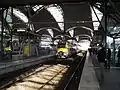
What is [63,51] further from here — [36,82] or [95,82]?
[95,82]

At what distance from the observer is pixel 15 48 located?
147ft

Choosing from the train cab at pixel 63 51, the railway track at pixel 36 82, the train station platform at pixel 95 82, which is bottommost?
the railway track at pixel 36 82

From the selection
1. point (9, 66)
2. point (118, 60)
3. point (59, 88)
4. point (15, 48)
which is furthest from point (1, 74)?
point (15, 48)

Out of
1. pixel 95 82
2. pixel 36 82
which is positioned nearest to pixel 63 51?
pixel 36 82

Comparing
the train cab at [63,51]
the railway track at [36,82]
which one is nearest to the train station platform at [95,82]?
the railway track at [36,82]

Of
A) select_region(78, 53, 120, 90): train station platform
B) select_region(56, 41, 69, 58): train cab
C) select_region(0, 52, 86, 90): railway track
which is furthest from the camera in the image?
select_region(56, 41, 69, 58): train cab

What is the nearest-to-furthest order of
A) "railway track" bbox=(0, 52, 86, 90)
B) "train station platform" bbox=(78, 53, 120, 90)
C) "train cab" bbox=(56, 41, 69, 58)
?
"train station platform" bbox=(78, 53, 120, 90), "railway track" bbox=(0, 52, 86, 90), "train cab" bbox=(56, 41, 69, 58)

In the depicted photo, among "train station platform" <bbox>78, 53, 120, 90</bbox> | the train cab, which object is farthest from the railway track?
the train cab

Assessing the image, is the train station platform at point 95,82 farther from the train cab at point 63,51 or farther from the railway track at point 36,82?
the train cab at point 63,51

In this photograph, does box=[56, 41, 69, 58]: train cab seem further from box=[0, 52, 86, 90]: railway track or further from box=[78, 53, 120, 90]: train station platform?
box=[78, 53, 120, 90]: train station platform

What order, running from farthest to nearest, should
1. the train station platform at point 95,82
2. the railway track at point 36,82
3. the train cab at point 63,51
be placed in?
the train cab at point 63,51
the railway track at point 36,82
the train station platform at point 95,82

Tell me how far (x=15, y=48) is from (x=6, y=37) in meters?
10.8

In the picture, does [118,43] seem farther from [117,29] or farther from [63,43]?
[63,43]

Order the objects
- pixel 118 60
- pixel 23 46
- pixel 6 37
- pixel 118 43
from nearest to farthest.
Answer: pixel 118 60
pixel 118 43
pixel 6 37
pixel 23 46
